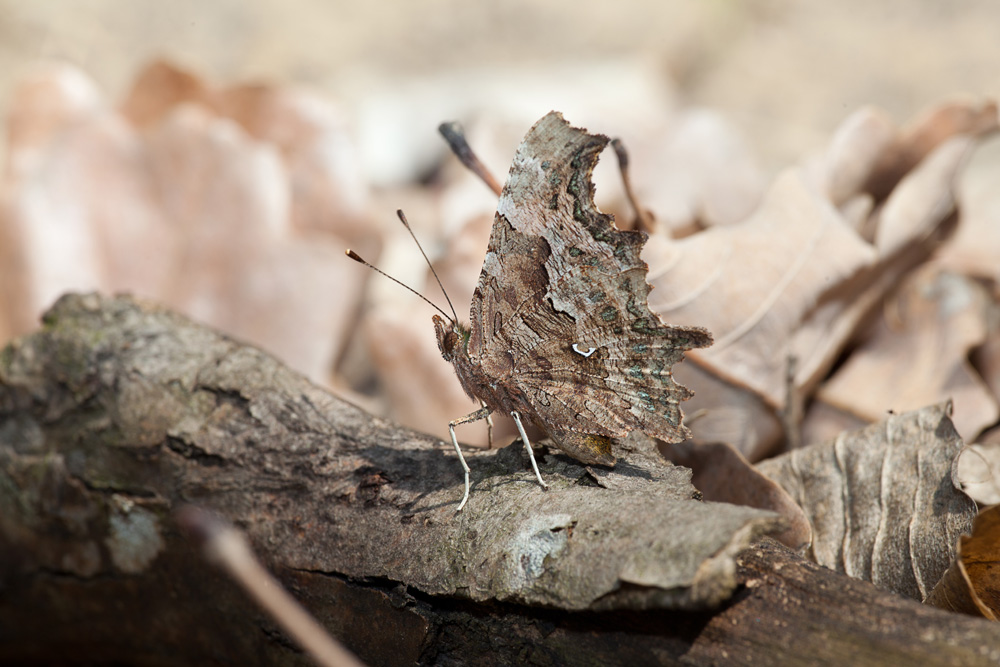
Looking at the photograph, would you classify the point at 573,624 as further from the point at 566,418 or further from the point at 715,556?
the point at 566,418

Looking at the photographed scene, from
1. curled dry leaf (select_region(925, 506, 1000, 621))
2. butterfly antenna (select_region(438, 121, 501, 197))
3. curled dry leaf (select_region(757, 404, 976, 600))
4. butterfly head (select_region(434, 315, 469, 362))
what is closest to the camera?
curled dry leaf (select_region(925, 506, 1000, 621))

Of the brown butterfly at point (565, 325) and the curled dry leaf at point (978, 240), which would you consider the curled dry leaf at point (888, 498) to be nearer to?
the brown butterfly at point (565, 325)

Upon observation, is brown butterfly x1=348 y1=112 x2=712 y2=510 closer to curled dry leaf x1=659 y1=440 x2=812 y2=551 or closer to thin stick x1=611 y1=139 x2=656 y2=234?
curled dry leaf x1=659 y1=440 x2=812 y2=551

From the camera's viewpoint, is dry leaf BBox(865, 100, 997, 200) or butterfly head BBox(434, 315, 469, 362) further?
dry leaf BBox(865, 100, 997, 200)

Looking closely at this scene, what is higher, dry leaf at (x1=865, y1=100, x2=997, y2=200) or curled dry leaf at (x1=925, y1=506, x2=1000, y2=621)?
dry leaf at (x1=865, y1=100, x2=997, y2=200)

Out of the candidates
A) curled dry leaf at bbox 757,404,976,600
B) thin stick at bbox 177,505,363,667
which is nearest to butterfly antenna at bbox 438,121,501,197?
curled dry leaf at bbox 757,404,976,600

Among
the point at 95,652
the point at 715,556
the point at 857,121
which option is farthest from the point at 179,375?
the point at 857,121

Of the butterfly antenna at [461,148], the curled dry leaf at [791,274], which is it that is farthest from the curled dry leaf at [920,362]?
the butterfly antenna at [461,148]
